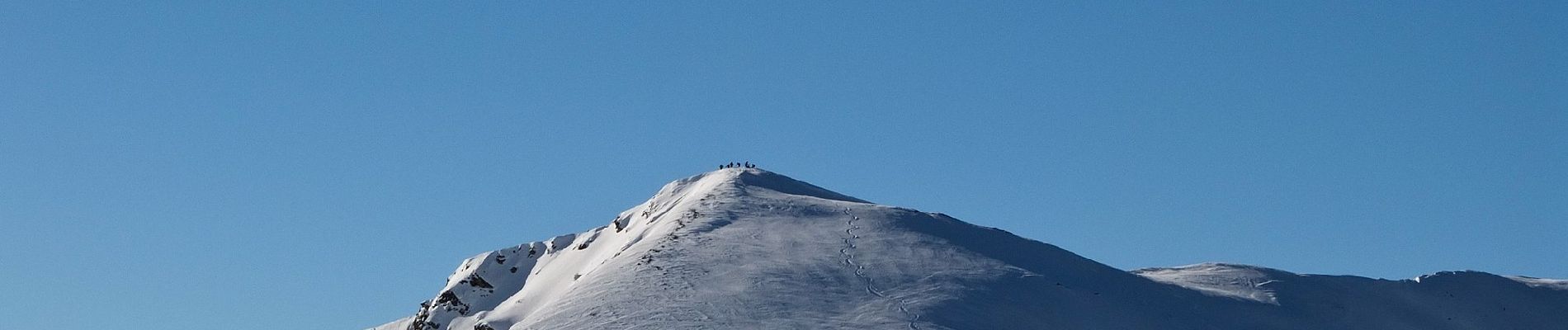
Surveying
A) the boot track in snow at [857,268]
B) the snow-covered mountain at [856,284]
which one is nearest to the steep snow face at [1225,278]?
the snow-covered mountain at [856,284]

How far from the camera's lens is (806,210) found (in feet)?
181

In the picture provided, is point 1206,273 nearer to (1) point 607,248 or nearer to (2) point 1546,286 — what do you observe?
(2) point 1546,286

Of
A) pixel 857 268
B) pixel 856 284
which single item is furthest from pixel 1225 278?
pixel 856 284

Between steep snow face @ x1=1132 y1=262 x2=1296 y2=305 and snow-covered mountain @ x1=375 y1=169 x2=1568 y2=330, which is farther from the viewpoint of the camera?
steep snow face @ x1=1132 y1=262 x2=1296 y2=305

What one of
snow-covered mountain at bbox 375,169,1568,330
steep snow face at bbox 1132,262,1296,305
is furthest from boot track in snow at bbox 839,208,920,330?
steep snow face at bbox 1132,262,1296,305

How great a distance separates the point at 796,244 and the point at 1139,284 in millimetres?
10366

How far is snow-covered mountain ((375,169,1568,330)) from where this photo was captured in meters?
42.3

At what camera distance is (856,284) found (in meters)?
44.9

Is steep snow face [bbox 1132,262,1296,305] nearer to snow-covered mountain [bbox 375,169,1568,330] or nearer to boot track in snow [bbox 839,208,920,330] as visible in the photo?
snow-covered mountain [bbox 375,169,1568,330]

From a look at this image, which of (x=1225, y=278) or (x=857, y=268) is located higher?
(x=1225, y=278)

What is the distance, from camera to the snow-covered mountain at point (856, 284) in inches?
1667

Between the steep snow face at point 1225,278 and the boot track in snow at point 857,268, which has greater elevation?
the steep snow face at point 1225,278

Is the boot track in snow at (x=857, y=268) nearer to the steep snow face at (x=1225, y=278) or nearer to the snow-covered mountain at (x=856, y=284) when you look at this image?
the snow-covered mountain at (x=856, y=284)

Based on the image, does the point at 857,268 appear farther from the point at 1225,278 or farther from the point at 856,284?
the point at 1225,278
